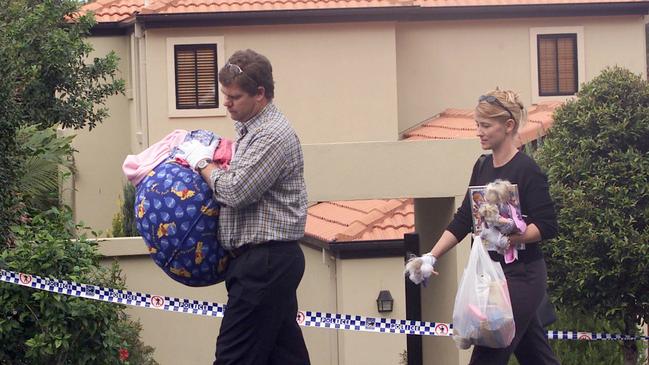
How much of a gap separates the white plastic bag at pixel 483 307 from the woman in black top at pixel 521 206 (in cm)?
13

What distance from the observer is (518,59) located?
22.1 metres

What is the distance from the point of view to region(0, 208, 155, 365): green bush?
693cm

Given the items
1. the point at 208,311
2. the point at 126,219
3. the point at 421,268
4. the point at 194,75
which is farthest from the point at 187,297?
the point at 194,75

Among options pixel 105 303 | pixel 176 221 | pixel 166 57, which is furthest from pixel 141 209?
pixel 166 57

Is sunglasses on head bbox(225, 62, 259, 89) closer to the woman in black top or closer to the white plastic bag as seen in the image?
the woman in black top

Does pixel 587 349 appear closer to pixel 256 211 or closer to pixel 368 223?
pixel 256 211

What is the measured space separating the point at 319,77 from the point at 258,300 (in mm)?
16164

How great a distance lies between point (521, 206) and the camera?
5.35 m

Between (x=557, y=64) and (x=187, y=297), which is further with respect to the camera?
(x=557, y=64)

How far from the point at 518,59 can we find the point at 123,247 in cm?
1272

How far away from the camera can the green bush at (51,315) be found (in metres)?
6.93

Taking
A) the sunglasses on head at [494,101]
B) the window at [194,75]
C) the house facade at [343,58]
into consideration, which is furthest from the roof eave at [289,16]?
the sunglasses on head at [494,101]

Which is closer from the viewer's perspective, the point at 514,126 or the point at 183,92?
the point at 514,126

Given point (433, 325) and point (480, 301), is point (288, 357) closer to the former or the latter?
point (480, 301)
